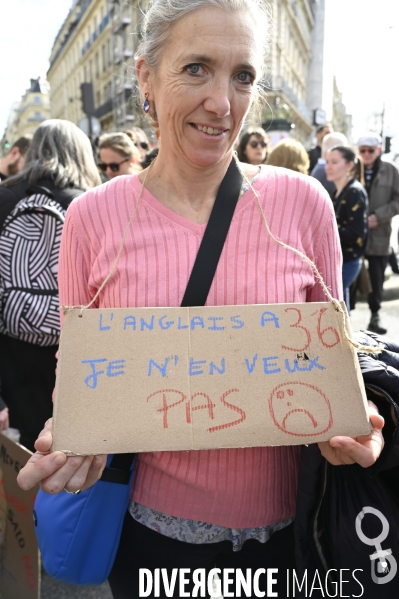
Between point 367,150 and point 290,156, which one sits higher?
point 290,156

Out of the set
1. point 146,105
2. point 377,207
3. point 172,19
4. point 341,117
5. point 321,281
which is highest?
point 172,19

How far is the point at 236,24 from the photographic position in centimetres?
117

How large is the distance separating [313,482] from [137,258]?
657 millimetres

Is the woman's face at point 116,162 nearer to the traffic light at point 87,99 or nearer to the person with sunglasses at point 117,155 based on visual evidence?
the person with sunglasses at point 117,155

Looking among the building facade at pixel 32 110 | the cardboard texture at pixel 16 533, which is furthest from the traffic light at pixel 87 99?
the building facade at pixel 32 110

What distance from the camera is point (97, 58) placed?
47.0 metres

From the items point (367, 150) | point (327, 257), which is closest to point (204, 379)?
point (327, 257)

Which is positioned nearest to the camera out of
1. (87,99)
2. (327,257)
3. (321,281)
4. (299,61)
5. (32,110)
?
(321,281)

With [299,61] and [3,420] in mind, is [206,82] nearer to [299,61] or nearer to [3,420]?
[3,420]

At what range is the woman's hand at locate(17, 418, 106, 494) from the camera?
992mm

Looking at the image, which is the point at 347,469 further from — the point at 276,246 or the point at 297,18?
the point at 297,18

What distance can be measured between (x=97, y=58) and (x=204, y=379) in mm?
51670

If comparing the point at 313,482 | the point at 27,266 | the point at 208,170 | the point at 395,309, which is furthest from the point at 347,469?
the point at 395,309

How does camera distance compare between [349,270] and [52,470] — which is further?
[349,270]
